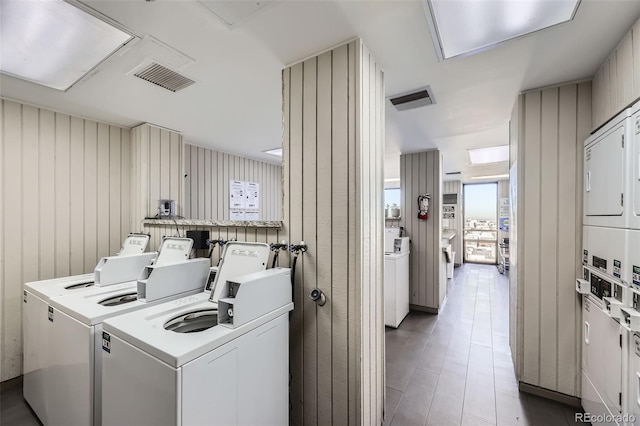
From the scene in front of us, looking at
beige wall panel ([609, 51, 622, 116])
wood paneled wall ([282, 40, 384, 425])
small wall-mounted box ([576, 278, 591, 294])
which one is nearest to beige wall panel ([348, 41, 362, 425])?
wood paneled wall ([282, 40, 384, 425])

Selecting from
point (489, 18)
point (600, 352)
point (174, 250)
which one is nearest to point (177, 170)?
point (174, 250)

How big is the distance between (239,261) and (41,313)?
146 cm

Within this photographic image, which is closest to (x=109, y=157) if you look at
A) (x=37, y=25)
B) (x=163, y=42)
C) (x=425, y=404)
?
(x=37, y=25)

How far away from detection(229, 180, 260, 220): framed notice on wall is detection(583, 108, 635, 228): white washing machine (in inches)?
176

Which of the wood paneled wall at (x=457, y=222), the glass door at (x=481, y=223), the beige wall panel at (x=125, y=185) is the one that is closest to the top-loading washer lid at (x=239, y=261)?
the beige wall panel at (x=125, y=185)

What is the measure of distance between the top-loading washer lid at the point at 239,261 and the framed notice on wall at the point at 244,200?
287 centimetres

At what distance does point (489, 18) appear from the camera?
54.4 inches

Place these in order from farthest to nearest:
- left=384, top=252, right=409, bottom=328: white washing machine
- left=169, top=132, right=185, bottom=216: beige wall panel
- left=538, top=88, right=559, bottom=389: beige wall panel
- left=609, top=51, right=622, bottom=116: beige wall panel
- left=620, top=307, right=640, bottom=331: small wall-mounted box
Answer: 1. left=384, top=252, right=409, bottom=328: white washing machine
2. left=169, top=132, right=185, bottom=216: beige wall panel
3. left=538, top=88, right=559, bottom=389: beige wall panel
4. left=609, top=51, right=622, bottom=116: beige wall panel
5. left=620, top=307, right=640, bottom=331: small wall-mounted box

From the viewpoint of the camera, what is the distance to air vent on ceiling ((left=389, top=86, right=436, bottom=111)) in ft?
7.40

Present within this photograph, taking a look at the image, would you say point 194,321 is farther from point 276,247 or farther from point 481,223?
point 481,223

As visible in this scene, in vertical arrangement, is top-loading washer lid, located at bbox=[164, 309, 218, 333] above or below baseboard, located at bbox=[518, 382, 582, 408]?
above

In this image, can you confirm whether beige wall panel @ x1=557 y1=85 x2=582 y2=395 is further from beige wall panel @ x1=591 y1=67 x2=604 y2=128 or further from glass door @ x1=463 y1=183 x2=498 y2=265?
glass door @ x1=463 y1=183 x2=498 y2=265

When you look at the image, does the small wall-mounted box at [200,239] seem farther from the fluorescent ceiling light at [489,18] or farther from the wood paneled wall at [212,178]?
the fluorescent ceiling light at [489,18]

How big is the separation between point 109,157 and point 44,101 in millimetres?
733
